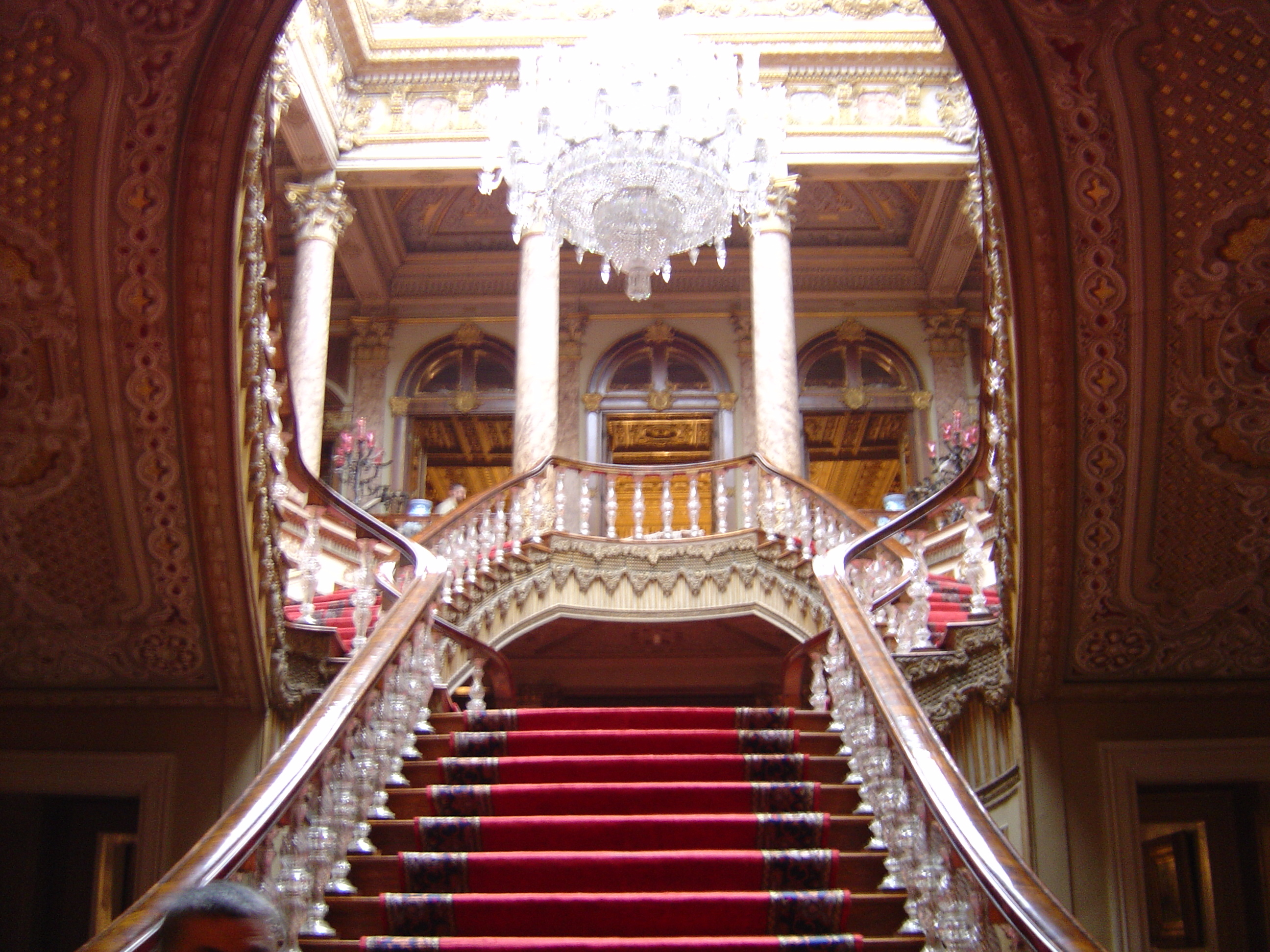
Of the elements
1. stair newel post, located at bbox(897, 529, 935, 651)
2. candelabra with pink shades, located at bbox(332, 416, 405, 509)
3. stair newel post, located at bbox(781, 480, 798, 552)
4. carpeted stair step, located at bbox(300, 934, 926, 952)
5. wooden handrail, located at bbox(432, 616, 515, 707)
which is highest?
candelabra with pink shades, located at bbox(332, 416, 405, 509)

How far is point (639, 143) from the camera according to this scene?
7922mm

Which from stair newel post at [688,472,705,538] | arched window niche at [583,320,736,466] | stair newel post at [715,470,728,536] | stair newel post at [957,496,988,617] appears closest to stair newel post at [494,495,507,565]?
stair newel post at [688,472,705,538]

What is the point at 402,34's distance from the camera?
42.2ft

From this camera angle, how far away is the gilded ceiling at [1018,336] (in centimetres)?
412

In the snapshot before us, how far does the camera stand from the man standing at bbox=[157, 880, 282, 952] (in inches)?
78.8

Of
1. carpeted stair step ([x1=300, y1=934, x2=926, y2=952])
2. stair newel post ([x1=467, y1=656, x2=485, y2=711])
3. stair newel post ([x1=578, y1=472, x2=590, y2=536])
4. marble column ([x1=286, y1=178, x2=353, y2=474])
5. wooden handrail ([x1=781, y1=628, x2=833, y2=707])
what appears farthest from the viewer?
stair newel post ([x1=578, y1=472, x2=590, y2=536])

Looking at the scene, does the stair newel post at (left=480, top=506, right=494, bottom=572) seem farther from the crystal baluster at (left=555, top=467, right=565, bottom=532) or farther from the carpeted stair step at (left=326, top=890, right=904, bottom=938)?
the carpeted stair step at (left=326, top=890, right=904, bottom=938)

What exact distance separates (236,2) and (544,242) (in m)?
7.62

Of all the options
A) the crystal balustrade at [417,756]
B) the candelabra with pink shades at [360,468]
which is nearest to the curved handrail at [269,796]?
the crystal balustrade at [417,756]

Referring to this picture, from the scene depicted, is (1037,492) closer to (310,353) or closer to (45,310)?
(45,310)

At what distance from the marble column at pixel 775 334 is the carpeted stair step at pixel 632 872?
→ 250 inches

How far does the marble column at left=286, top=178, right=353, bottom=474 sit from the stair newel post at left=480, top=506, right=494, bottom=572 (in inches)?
83.8

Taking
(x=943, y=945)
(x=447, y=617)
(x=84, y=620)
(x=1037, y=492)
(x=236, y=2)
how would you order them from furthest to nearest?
(x=447, y=617) < (x=84, y=620) < (x=1037, y=492) < (x=236, y=2) < (x=943, y=945)

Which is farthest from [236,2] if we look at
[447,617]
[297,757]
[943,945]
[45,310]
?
[447,617]
